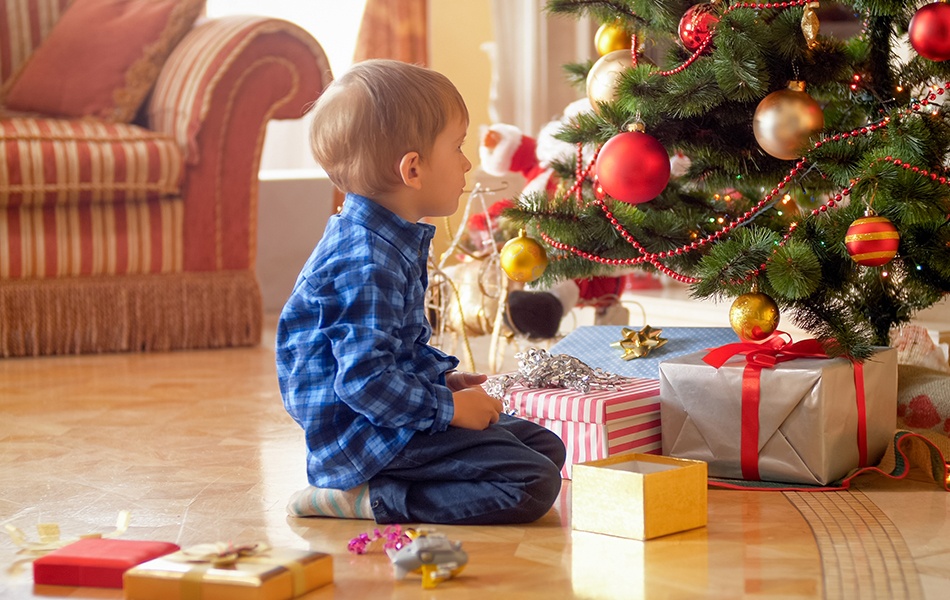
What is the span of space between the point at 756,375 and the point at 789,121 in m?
0.35

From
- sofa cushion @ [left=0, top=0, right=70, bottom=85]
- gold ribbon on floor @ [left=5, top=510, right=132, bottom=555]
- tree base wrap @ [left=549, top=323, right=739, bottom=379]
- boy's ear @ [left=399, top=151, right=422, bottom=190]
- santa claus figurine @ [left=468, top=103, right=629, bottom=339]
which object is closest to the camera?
gold ribbon on floor @ [left=5, top=510, right=132, bottom=555]

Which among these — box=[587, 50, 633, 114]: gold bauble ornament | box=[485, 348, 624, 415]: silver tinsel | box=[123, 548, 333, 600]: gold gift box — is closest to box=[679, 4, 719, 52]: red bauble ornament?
box=[587, 50, 633, 114]: gold bauble ornament

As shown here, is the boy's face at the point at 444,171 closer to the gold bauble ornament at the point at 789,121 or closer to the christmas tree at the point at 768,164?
A: the christmas tree at the point at 768,164

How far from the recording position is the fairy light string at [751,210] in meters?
1.43

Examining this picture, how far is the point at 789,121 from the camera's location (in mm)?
1481

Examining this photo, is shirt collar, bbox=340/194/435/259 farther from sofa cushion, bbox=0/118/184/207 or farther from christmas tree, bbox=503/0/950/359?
sofa cushion, bbox=0/118/184/207

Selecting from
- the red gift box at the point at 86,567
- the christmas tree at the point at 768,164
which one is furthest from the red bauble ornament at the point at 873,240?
the red gift box at the point at 86,567

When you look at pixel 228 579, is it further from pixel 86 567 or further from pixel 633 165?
pixel 633 165

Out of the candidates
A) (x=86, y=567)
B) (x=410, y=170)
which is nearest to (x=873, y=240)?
(x=410, y=170)

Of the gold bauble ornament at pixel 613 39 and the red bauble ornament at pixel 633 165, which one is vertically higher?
the gold bauble ornament at pixel 613 39

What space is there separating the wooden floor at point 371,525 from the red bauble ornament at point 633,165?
16.6 inches

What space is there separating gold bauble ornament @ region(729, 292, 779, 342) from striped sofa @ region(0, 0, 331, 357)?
5.30 ft

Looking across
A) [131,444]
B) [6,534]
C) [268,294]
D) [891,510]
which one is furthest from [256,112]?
[891,510]

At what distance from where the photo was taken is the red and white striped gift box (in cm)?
144
